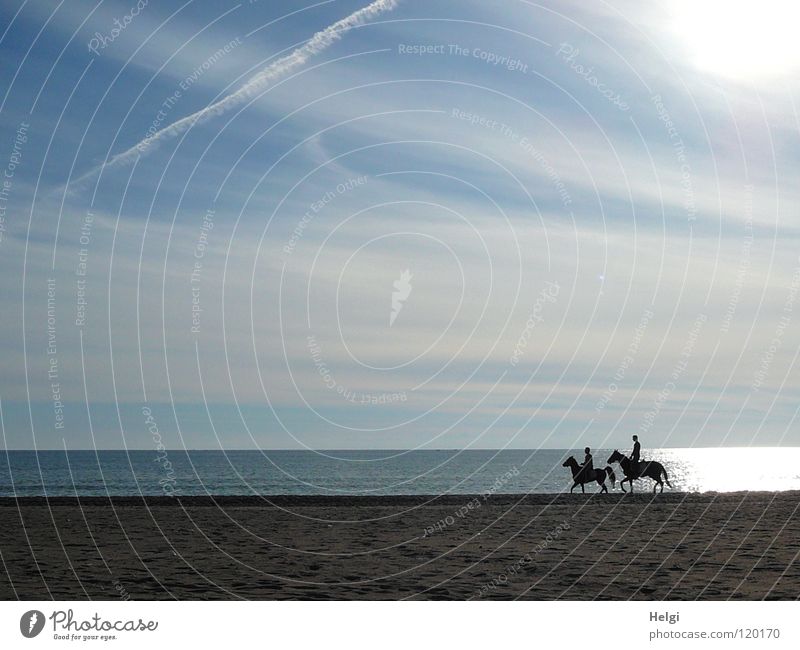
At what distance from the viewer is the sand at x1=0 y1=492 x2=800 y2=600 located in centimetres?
1463

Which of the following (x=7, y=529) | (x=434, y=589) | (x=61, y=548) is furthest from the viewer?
(x=7, y=529)

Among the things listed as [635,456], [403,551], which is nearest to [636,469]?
[635,456]

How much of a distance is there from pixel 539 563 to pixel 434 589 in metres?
3.58

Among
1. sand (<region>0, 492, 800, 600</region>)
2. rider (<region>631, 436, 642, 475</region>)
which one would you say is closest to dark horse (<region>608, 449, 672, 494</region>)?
rider (<region>631, 436, 642, 475</region>)

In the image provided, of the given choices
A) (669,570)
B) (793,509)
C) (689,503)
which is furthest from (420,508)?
(669,570)

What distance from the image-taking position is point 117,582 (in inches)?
602

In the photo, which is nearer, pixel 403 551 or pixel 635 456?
pixel 403 551

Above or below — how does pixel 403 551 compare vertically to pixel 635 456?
below

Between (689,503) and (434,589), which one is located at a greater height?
(689,503)

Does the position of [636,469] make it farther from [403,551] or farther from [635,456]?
[403,551]

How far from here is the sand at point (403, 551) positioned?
1463 centimetres

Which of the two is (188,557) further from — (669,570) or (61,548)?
(669,570)

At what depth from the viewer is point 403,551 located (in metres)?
A: 19.2

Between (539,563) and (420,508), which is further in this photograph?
(420,508)
